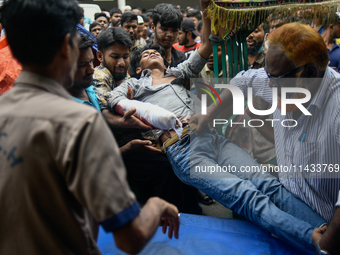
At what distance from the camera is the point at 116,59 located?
2660 millimetres

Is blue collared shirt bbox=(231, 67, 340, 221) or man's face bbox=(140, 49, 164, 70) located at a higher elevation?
man's face bbox=(140, 49, 164, 70)

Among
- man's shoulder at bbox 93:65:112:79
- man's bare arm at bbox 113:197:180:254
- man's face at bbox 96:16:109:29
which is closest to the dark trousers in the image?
man's shoulder at bbox 93:65:112:79

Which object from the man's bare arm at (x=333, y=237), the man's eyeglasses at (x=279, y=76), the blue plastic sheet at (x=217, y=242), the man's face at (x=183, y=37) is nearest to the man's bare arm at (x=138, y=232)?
the man's bare arm at (x=333, y=237)

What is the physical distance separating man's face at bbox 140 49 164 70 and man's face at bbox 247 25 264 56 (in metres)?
1.22

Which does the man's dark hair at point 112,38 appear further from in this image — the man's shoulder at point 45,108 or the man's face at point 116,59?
the man's shoulder at point 45,108

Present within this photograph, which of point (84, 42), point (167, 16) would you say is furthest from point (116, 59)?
point (167, 16)

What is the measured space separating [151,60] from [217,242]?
67.2 inches

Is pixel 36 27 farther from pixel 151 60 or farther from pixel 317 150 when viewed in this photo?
pixel 151 60

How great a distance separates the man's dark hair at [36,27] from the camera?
2.70 ft

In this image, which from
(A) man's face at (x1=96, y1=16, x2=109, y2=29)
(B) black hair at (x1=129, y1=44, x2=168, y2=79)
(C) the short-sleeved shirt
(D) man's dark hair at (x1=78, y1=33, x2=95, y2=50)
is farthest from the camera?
Answer: (A) man's face at (x1=96, y1=16, x2=109, y2=29)

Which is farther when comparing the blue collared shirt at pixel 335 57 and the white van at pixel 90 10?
the white van at pixel 90 10

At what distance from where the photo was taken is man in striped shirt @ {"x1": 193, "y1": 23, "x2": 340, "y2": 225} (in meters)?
1.64

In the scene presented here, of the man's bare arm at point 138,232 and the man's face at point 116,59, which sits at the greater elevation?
the man's face at point 116,59

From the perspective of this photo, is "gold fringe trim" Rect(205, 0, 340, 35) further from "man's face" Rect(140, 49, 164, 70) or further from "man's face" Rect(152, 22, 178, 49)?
"man's face" Rect(152, 22, 178, 49)
